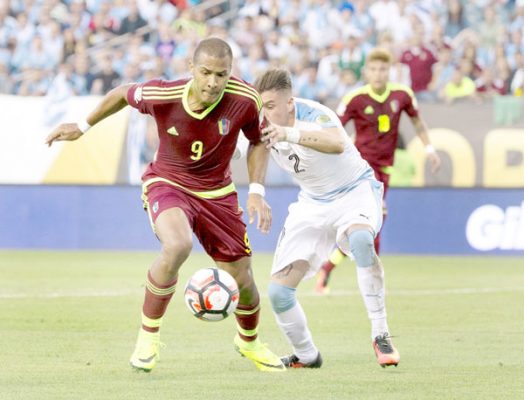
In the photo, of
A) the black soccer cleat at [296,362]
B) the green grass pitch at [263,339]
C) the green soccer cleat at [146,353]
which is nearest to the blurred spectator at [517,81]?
the green grass pitch at [263,339]

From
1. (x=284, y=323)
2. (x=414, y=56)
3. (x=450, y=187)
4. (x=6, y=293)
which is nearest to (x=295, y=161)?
(x=284, y=323)

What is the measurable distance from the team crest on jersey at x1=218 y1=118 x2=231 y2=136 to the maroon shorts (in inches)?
17.3

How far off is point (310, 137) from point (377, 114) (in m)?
6.13

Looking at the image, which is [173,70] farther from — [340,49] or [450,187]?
→ [450,187]

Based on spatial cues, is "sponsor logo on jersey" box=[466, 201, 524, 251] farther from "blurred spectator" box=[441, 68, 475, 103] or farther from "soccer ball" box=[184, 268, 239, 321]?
"soccer ball" box=[184, 268, 239, 321]

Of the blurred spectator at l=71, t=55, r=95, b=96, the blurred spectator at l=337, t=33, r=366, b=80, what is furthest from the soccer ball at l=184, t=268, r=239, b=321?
the blurred spectator at l=71, t=55, r=95, b=96

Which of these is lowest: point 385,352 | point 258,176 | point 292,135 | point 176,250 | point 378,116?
point 378,116

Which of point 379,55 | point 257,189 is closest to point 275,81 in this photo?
point 257,189

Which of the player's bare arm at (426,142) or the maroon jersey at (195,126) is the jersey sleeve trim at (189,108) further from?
the player's bare arm at (426,142)

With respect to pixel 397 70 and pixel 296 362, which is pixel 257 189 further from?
pixel 397 70

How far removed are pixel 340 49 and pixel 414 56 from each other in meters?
1.52

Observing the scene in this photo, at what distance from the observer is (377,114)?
45.8ft

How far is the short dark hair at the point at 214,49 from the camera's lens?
762 cm

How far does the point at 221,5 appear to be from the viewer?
77.3 ft
